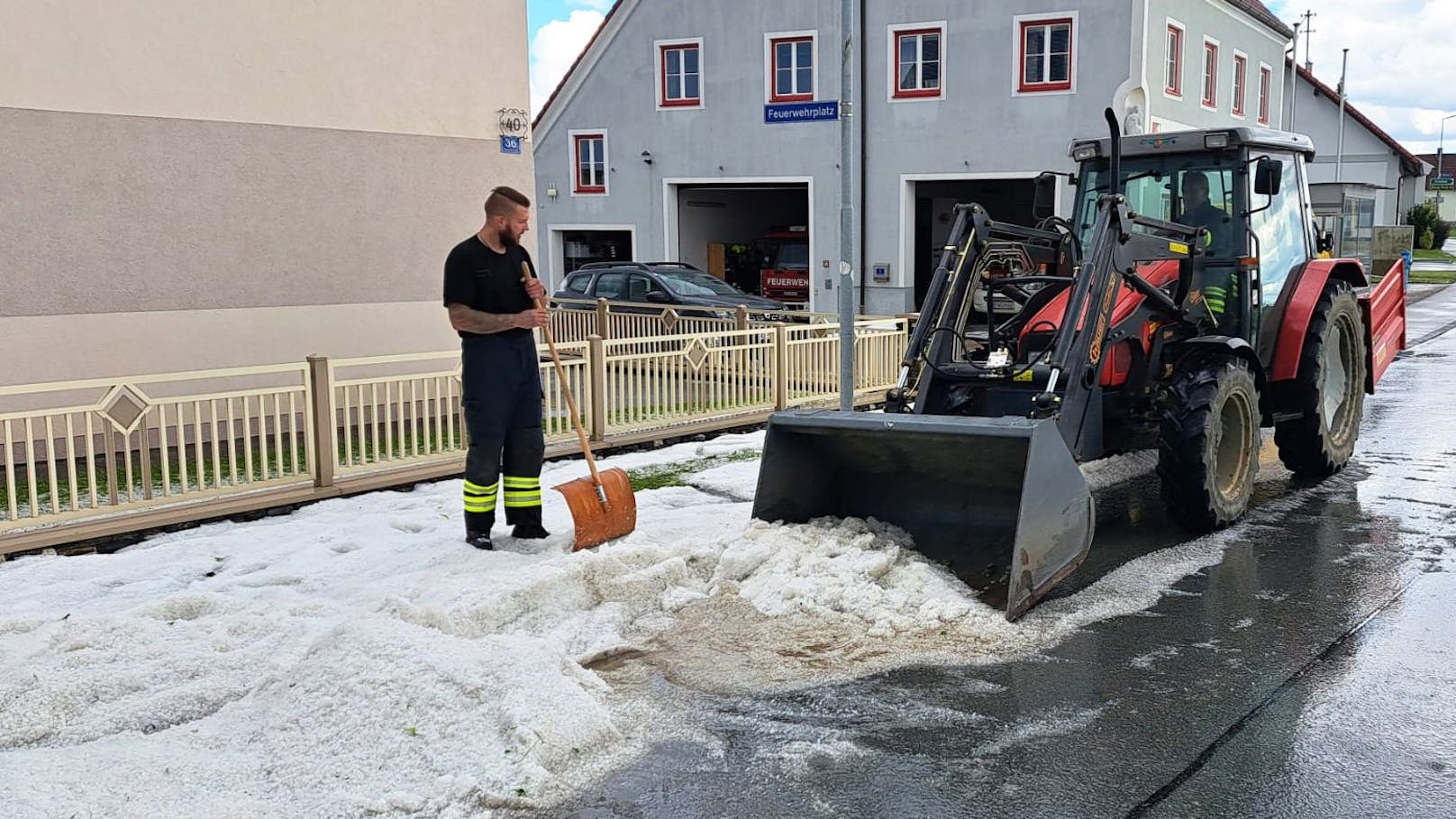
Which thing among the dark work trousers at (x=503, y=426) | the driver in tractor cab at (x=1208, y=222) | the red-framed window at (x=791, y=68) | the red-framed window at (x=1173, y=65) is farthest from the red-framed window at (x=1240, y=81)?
the dark work trousers at (x=503, y=426)

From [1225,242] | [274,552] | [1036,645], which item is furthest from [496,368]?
[1225,242]

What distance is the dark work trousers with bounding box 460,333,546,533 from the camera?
6.89 m

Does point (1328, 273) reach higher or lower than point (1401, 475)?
higher

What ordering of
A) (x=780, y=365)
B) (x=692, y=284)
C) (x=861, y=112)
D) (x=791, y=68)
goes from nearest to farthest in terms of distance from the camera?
1. (x=780, y=365)
2. (x=692, y=284)
3. (x=861, y=112)
4. (x=791, y=68)

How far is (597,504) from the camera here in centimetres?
702

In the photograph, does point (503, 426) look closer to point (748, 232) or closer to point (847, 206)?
point (847, 206)

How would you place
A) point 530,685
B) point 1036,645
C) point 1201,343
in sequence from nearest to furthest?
point 530,685 → point 1036,645 → point 1201,343

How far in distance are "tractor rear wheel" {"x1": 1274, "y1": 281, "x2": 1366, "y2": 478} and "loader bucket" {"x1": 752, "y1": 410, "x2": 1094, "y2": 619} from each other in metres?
3.40

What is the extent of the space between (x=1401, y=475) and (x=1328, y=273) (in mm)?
1633

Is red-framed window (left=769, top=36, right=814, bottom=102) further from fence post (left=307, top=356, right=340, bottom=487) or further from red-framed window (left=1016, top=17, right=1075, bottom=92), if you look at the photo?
fence post (left=307, top=356, right=340, bottom=487)

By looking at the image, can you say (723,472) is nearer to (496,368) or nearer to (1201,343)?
(496,368)

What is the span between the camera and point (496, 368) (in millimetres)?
6910

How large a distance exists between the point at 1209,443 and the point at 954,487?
172cm

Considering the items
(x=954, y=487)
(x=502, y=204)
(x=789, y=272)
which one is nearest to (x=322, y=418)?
(x=502, y=204)
